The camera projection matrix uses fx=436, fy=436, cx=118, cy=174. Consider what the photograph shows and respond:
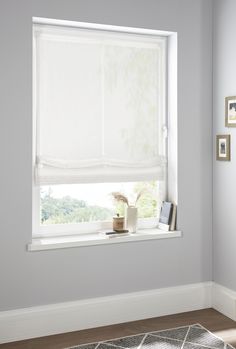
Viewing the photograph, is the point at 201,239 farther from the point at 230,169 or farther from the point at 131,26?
the point at 131,26

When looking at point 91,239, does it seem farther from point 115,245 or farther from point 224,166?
point 224,166

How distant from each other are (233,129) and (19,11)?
1.77 m

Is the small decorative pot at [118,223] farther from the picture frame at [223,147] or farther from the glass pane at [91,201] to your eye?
the picture frame at [223,147]

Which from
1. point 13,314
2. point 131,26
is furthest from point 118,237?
point 131,26

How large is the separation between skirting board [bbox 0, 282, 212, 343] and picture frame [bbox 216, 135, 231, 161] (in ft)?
3.45

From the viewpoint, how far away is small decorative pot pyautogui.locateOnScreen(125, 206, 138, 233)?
3.42 metres

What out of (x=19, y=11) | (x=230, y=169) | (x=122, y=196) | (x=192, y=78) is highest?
(x=19, y=11)

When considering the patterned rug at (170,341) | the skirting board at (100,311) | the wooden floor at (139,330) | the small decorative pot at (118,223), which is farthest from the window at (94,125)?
the patterned rug at (170,341)

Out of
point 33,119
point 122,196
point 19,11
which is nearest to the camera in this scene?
point 19,11

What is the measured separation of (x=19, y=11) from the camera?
297 cm

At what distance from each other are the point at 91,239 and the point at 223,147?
1251mm

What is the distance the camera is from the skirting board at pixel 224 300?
132 inches

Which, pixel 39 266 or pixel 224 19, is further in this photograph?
pixel 224 19

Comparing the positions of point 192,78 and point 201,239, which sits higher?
point 192,78
